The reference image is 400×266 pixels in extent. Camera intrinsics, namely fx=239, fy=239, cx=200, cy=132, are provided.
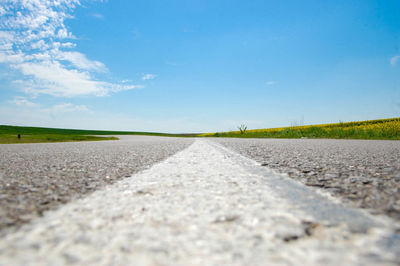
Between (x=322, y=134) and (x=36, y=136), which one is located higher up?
(x=322, y=134)

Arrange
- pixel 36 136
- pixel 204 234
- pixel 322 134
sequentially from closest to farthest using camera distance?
pixel 204 234, pixel 322 134, pixel 36 136

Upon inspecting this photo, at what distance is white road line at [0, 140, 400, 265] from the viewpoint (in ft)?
1.93

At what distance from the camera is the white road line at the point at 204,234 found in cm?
59

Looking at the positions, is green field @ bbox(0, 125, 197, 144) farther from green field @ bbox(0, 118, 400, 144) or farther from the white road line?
the white road line

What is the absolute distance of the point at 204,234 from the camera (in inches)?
28.4

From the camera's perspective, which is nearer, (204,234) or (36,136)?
(204,234)

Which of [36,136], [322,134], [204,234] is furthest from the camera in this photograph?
[36,136]

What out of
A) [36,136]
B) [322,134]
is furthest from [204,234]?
[36,136]

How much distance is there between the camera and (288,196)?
1180mm

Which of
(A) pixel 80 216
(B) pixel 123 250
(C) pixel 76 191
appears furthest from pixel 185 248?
(C) pixel 76 191

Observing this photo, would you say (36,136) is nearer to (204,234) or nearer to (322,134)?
(322,134)

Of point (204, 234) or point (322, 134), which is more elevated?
point (322, 134)

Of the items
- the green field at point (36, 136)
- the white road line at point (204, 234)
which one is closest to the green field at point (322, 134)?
the green field at point (36, 136)

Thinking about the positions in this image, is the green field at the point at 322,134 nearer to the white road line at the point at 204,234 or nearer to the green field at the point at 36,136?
the green field at the point at 36,136
